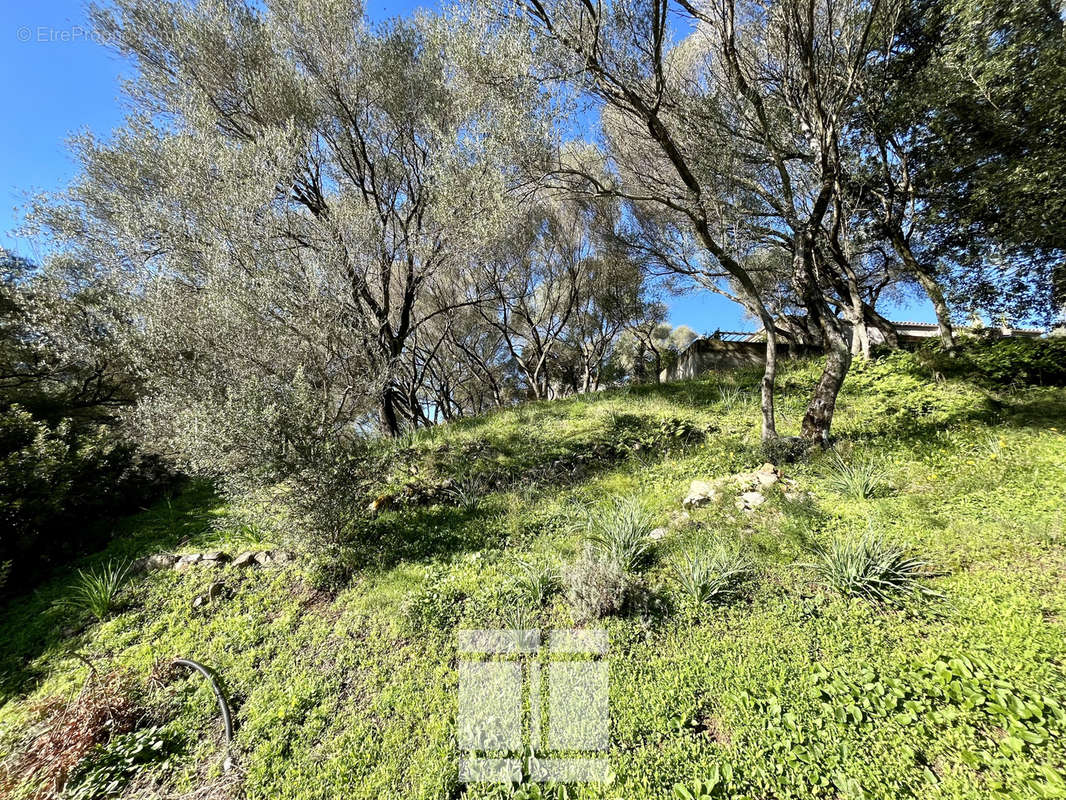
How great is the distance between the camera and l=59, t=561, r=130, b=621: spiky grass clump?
4293mm

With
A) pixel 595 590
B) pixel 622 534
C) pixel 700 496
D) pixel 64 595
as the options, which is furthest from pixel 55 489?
pixel 700 496

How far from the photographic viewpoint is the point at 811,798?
193cm

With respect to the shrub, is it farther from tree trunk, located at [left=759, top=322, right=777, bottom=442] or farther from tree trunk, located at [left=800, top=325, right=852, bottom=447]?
tree trunk, located at [left=800, top=325, right=852, bottom=447]

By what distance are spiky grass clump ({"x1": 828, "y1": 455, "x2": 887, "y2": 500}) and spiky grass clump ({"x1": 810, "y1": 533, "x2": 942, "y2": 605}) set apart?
109 centimetres

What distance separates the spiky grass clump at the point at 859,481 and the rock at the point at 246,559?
24.9 feet

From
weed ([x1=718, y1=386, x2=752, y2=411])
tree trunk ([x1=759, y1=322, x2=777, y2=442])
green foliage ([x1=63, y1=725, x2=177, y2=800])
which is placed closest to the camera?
green foliage ([x1=63, y1=725, x2=177, y2=800])

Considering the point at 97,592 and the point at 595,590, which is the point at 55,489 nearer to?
the point at 97,592

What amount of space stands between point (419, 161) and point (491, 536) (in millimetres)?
9450

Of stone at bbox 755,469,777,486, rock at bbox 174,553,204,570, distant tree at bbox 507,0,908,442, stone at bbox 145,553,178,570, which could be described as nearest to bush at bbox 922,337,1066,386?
distant tree at bbox 507,0,908,442

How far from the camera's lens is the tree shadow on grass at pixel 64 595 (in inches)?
149

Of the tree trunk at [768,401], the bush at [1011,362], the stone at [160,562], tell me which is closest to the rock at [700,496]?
the tree trunk at [768,401]

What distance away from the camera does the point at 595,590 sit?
3297mm

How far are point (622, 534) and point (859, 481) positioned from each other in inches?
117

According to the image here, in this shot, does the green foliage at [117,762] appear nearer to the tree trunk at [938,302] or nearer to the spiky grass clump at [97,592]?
the spiky grass clump at [97,592]
